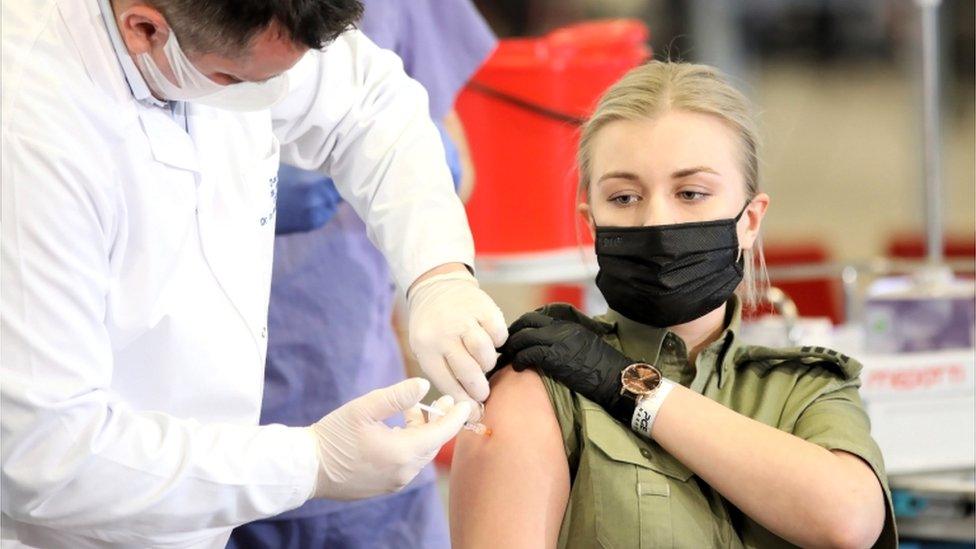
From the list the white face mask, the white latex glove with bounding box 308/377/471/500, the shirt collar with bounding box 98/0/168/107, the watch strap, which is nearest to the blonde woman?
the watch strap

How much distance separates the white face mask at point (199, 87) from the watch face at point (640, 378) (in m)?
0.58

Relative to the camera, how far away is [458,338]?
1.68m

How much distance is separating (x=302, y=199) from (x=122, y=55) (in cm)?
65

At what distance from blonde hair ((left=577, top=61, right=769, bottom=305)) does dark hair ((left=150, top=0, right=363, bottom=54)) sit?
0.51 m

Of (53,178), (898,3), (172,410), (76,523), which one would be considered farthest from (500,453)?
(898,3)

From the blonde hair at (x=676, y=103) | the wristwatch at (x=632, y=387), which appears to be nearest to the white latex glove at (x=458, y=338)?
the wristwatch at (x=632, y=387)

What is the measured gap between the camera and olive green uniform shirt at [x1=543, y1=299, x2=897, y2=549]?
166cm

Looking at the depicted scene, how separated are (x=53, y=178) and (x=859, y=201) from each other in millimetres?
10672

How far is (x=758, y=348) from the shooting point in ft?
6.05

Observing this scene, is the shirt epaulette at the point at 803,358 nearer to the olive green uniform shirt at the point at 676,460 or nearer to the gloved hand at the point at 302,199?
the olive green uniform shirt at the point at 676,460

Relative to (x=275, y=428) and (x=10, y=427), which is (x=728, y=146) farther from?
(x=10, y=427)

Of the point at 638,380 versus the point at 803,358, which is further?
the point at 803,358

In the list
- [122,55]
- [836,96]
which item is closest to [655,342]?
[122,55]

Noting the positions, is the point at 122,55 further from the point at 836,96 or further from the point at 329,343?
the point at 836,96
